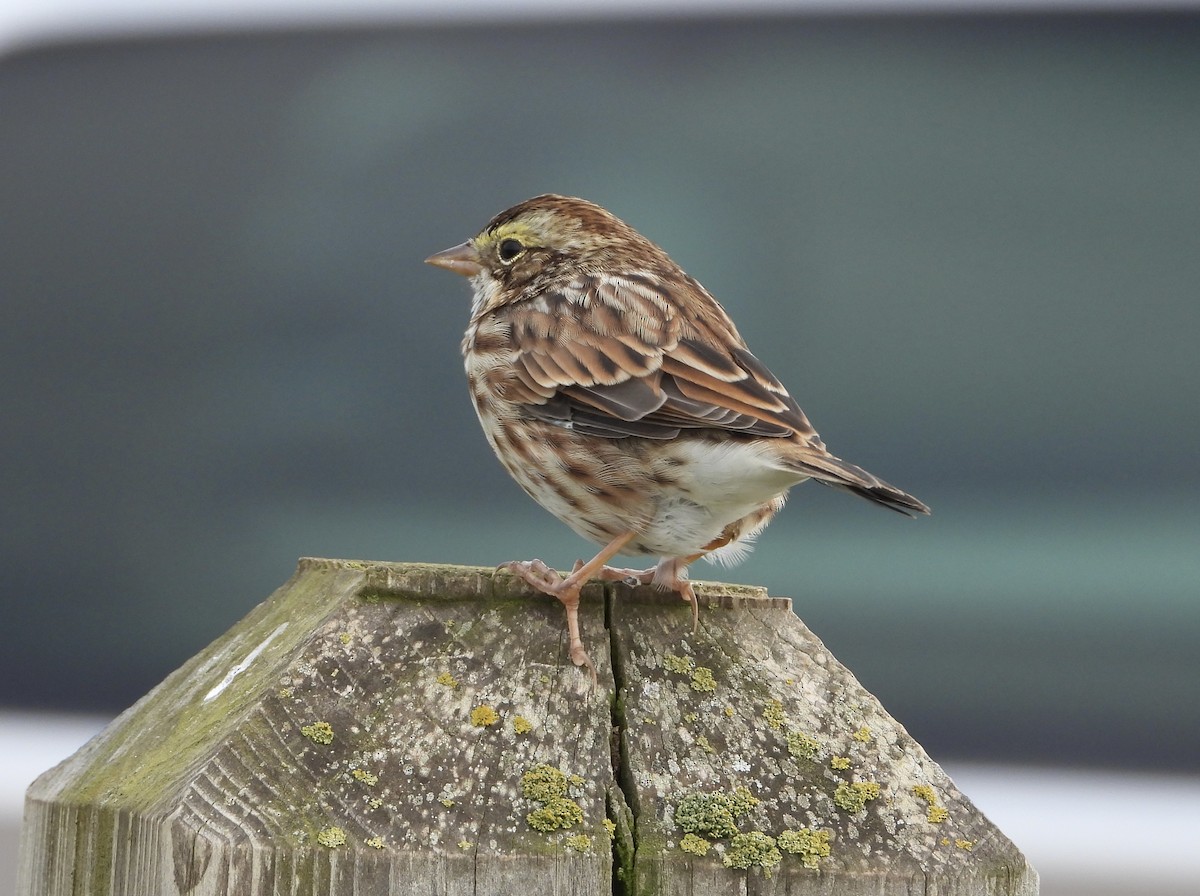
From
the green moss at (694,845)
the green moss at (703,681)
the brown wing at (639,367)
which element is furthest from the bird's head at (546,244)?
the green moss at (694,845)

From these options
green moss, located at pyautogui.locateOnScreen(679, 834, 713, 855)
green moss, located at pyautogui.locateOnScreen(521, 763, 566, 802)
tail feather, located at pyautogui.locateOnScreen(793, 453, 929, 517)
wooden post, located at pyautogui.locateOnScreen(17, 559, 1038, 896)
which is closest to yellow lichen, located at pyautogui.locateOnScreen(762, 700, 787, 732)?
wooden post, located at pyautogui.locateOnScreen(17, 559, 1038, 896)

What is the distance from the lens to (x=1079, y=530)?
5.46 metres

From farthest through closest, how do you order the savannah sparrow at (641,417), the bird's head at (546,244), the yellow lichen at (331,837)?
1. the bird's head at (546,244)
2. the savannah sparrow at (641,417)
3. the yellow lichen at (331,837)

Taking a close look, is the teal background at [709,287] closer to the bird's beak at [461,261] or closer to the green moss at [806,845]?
the bird's beak at [461,261]

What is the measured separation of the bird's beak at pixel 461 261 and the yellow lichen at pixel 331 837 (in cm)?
308

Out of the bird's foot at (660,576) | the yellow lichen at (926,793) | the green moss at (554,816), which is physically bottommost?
the green moss at (554,816)

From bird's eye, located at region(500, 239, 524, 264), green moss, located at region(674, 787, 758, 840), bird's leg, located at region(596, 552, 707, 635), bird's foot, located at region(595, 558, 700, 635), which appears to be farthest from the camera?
bird's eye, located at region(500, 239, 524, 264)

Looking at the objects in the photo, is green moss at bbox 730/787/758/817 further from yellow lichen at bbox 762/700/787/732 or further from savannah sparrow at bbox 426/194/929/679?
savannah sparrow at bbox 426/194/929/679

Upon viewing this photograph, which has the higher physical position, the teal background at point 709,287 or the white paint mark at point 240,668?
the teal background at point 709,287

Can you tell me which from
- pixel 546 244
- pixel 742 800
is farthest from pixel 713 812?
pixel 546 244

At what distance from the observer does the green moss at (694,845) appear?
84.7 inches

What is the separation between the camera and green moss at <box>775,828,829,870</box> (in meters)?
2.18

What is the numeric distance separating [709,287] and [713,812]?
3.79 meters

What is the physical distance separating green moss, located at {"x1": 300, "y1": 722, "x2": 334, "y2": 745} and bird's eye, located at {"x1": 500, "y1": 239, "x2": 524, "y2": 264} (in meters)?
2.82
